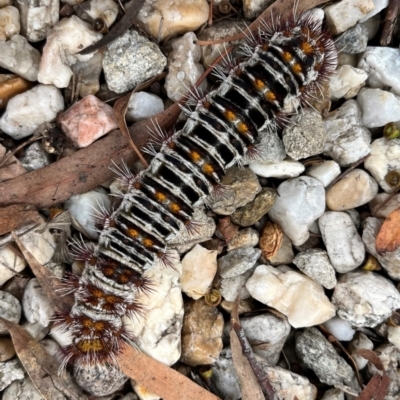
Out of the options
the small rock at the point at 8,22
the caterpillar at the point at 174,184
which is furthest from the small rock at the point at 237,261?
the small rock at the point at 8,22

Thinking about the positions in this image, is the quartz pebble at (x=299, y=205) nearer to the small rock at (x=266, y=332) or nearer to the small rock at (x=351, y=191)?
the small rock at (x=351, y=191)

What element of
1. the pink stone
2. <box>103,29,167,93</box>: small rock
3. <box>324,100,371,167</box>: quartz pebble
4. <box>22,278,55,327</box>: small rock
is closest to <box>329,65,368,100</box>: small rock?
<box>324,100,371,167</box>: quartz pebble

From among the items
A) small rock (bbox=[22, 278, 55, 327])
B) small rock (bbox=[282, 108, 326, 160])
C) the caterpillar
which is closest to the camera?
the caterpillar

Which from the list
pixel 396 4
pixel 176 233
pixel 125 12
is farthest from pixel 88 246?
pixel 396 4

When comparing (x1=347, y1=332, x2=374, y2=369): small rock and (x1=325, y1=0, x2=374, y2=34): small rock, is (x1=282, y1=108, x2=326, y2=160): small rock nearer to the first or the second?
(x1=325, y1=0, x2=374, y2=34): small rock

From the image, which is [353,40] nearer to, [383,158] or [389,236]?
[383,158]
